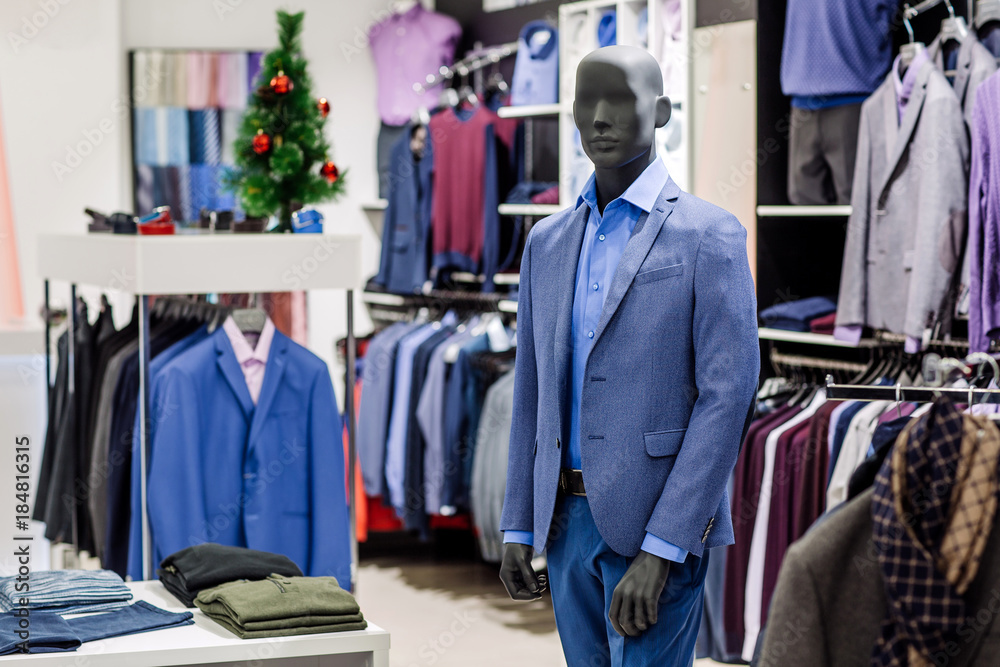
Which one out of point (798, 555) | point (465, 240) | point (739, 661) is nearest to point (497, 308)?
point (465, 240)

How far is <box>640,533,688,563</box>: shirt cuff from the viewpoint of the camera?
6.03 feet

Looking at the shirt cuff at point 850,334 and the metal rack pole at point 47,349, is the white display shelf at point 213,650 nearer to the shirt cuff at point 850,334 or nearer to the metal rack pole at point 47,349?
the shirt cuff at point 850,334

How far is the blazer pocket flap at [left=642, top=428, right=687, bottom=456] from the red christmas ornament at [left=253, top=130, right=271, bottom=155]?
6.63 feet

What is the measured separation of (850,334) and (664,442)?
6.81 feet

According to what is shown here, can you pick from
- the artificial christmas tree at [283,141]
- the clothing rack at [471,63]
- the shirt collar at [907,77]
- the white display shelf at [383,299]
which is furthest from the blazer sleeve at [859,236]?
the white display shelf at [383,299]

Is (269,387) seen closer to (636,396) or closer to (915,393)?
(636,396)

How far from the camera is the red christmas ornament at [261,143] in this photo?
140 inches

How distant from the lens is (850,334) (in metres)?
3.79

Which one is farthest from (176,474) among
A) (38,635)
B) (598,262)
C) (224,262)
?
(598,262)

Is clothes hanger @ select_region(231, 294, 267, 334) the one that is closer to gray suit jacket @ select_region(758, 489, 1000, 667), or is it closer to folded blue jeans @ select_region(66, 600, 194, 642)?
folded blue jeans @ select_region(66, 600, 194, 642)

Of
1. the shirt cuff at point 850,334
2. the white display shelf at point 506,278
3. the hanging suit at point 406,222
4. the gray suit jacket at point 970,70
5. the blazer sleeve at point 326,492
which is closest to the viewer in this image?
the blazer sleeve at point 326,492

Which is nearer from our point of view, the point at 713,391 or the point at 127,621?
the point at 713,391

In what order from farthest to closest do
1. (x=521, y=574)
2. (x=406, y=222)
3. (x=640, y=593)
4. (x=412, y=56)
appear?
(x=412, y=56)
(x=406, y=222)
(x=521, y=574)
(x=640, y=593)

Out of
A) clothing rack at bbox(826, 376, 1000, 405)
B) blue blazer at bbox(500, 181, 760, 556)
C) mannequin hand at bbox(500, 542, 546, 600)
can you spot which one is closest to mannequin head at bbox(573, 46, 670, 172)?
blue blazer at bbox(500, 181, 760, 556)
